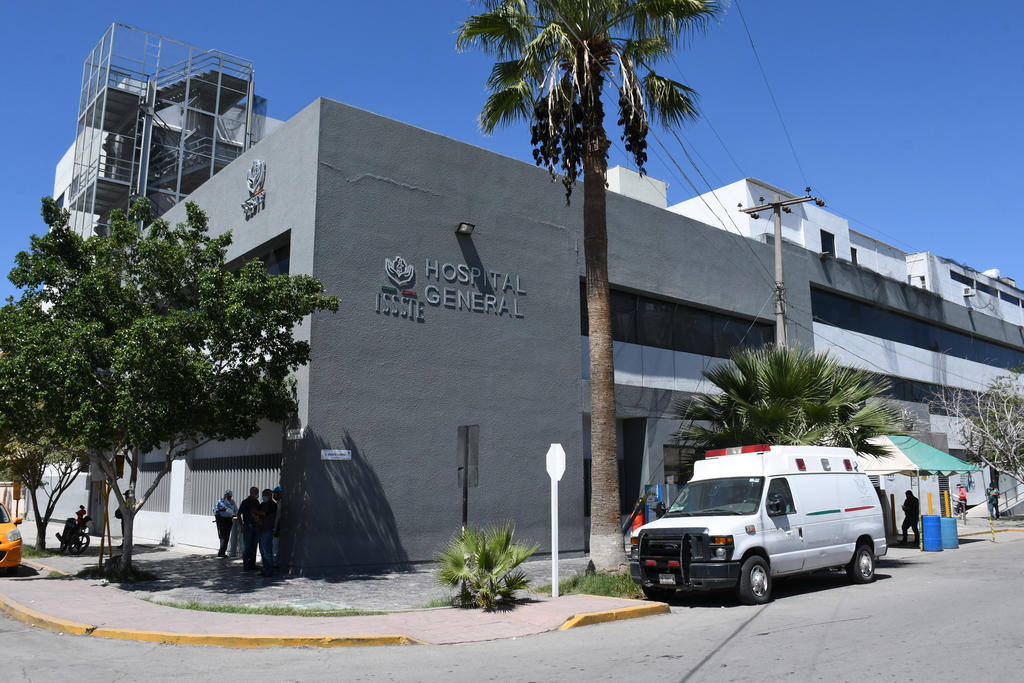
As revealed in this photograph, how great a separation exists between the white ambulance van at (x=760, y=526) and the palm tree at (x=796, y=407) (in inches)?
61.7

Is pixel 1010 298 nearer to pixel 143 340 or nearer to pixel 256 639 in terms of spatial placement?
pixel 143 340

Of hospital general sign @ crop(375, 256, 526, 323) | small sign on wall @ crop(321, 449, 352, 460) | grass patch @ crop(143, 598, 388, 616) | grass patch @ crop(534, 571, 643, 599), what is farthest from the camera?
hospital general sign @ crop(375, 256, 526, 323)

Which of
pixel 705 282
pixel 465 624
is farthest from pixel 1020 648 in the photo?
pixel 705 282

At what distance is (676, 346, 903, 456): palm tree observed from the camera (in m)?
16.9

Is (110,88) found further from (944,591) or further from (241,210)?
(944,591)

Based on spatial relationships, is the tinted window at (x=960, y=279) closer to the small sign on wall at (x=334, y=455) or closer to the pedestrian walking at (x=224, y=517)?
the small sign on wall at (x=334, y=455)

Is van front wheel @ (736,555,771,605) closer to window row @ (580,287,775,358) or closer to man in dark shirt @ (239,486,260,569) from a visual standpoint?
window row @ (580,287,775,358)

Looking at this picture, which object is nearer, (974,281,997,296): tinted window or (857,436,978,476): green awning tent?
(857,436,978,476): green awning tent

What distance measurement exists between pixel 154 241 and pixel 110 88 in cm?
→ 2449

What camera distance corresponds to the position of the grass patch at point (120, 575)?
14.5 meters

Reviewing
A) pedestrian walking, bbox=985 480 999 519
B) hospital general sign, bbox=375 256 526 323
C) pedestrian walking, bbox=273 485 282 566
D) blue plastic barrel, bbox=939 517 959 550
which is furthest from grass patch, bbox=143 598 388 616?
pedestrian walking, bbox=985 480 999 519

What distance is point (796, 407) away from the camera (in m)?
17.0

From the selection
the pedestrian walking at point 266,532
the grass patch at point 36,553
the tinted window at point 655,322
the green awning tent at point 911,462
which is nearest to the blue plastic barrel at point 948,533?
the green awning tent at point 911,462

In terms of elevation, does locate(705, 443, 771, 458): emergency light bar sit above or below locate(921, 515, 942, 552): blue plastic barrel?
above
